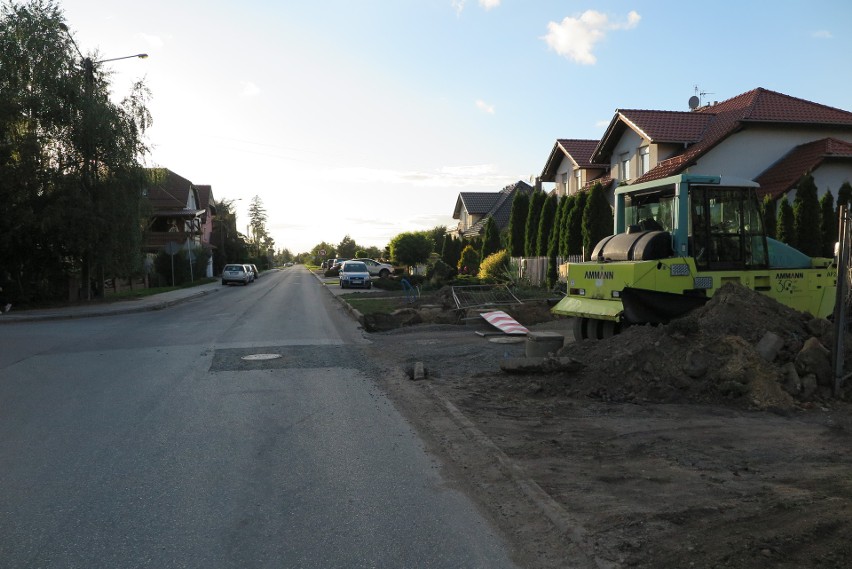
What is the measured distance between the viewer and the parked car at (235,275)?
166 ft

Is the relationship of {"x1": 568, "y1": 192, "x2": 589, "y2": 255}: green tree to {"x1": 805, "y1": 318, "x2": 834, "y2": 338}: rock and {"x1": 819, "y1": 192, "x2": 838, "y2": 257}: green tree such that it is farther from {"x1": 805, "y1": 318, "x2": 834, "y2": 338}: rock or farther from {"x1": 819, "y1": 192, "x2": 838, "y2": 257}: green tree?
{"x1": 805, "y1": 318, "x2": 834, "y2": 338}: rock

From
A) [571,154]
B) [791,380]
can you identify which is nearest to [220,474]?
[791,380]

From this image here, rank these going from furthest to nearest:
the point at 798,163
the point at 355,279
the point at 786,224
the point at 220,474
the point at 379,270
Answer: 1. the point at 379,270
2. the point at 355,279
3. the point at 798,163
4. the point at 786,224
5. the point at 220,474

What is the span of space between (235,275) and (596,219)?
32.3m

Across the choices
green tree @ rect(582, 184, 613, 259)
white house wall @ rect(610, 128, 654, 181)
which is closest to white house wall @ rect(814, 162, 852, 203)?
white house wall @ rect(610, 128, 654, 181)

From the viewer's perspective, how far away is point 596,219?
1014 inches

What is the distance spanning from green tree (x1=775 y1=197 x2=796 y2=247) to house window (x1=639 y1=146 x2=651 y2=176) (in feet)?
25.4

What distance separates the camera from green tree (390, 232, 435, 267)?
49031 millimetres

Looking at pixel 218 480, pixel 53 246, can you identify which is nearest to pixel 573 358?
pixel 218 480

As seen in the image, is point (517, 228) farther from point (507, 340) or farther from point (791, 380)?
point (791, 380)

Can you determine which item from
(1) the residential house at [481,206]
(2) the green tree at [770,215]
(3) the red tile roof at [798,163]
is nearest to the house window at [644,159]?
(3) the red tile roof at [798,163]

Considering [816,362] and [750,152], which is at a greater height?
[750,152]

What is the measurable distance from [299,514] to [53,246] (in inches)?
1017

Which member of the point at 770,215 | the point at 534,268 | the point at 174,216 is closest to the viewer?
the point at 770,215
